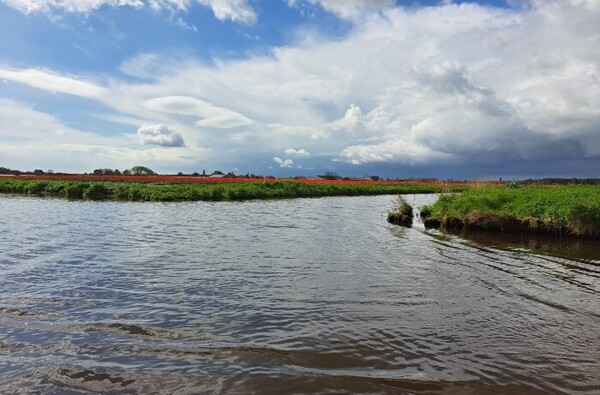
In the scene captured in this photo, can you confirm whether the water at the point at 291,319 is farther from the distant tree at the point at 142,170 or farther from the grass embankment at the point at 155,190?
the distant tree at the point at 142,170

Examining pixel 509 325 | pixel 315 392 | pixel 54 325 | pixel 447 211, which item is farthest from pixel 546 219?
pixel 54 325

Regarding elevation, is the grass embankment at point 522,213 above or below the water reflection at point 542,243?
above

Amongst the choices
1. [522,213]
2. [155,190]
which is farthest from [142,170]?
[522,213]

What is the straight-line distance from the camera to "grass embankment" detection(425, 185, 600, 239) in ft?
65.1

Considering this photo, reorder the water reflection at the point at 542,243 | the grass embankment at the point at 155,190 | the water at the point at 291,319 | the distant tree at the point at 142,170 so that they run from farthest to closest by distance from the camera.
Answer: the distant tree at the point at 142,170, the grass embankment at the point at 155,190, the water reflection at the point at 542,243, the water at the point at 291,319

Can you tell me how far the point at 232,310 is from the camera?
8750 mm

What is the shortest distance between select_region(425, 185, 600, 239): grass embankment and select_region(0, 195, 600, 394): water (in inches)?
146

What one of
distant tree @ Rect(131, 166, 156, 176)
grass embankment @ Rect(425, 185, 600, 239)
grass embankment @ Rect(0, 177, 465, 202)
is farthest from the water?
distant tree @ Rect(131, 166, 156, 176)

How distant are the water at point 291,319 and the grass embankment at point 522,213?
371 cm

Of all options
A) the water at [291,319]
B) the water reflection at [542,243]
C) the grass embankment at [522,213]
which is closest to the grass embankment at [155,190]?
the grass embankment at [522,213]

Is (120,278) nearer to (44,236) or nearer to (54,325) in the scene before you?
(54,325)

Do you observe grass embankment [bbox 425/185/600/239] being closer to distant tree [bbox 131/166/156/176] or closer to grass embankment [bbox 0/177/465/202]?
grass embankment [bbox 0/177/465/202]

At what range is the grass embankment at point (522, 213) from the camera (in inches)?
781

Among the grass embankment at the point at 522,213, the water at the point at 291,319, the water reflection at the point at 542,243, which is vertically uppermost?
the grass embankment at the point at 522,213
